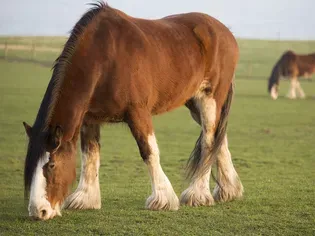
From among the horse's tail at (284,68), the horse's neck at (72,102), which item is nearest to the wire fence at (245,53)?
the horse's tail at (284,68)

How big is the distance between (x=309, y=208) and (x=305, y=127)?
1258 centimetres

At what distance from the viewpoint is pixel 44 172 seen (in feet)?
21.0

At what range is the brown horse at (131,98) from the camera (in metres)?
6.52

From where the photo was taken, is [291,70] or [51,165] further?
[291,70]

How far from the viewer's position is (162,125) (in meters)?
20.3

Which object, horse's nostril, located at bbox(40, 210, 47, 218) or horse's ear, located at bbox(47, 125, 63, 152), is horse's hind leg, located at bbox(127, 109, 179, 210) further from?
horse's nostril, located at bbox(40, 210, 47, 218)

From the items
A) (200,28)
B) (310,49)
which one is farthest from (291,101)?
(310,49)

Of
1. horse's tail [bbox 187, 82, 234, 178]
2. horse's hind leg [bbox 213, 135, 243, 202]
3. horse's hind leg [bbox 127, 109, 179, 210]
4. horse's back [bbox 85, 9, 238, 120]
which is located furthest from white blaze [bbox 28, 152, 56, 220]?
horse's hind leg [bbox 213, 135, 243, 202]

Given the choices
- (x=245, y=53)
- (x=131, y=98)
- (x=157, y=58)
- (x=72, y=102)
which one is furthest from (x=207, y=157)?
(x=245, y=53)

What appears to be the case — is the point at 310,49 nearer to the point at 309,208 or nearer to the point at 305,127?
the point at 305,127

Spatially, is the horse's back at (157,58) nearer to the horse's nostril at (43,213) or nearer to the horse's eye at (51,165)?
the horse's eye at (51,165)

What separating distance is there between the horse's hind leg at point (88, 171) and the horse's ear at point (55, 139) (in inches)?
44.8

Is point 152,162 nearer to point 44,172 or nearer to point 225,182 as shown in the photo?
point 44,172

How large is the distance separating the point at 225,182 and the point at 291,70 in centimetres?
2601
